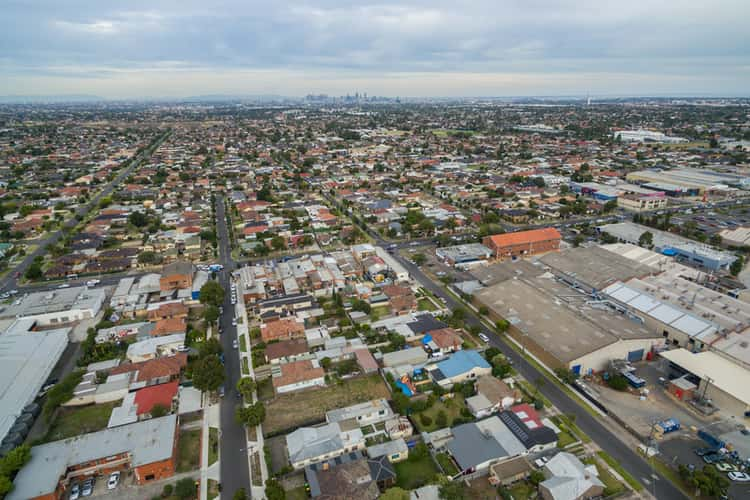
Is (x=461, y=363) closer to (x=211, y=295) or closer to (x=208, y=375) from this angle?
(x=208, y=375)

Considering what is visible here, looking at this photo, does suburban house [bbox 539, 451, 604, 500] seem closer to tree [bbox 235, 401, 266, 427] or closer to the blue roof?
the blue roof

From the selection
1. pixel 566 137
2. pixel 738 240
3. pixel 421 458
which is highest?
pixel 566 137

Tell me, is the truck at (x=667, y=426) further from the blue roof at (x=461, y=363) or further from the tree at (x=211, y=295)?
the tree at (x=211, y=295)

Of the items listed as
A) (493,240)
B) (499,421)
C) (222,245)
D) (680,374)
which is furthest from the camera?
(222,245)

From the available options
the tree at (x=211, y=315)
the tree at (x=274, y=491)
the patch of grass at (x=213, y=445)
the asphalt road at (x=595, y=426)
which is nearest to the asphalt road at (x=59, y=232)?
the tree at (x=211, y=315)

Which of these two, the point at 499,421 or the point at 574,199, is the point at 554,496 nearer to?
the point at 499,421

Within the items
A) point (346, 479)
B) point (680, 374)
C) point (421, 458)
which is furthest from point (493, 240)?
point (346, 479)
